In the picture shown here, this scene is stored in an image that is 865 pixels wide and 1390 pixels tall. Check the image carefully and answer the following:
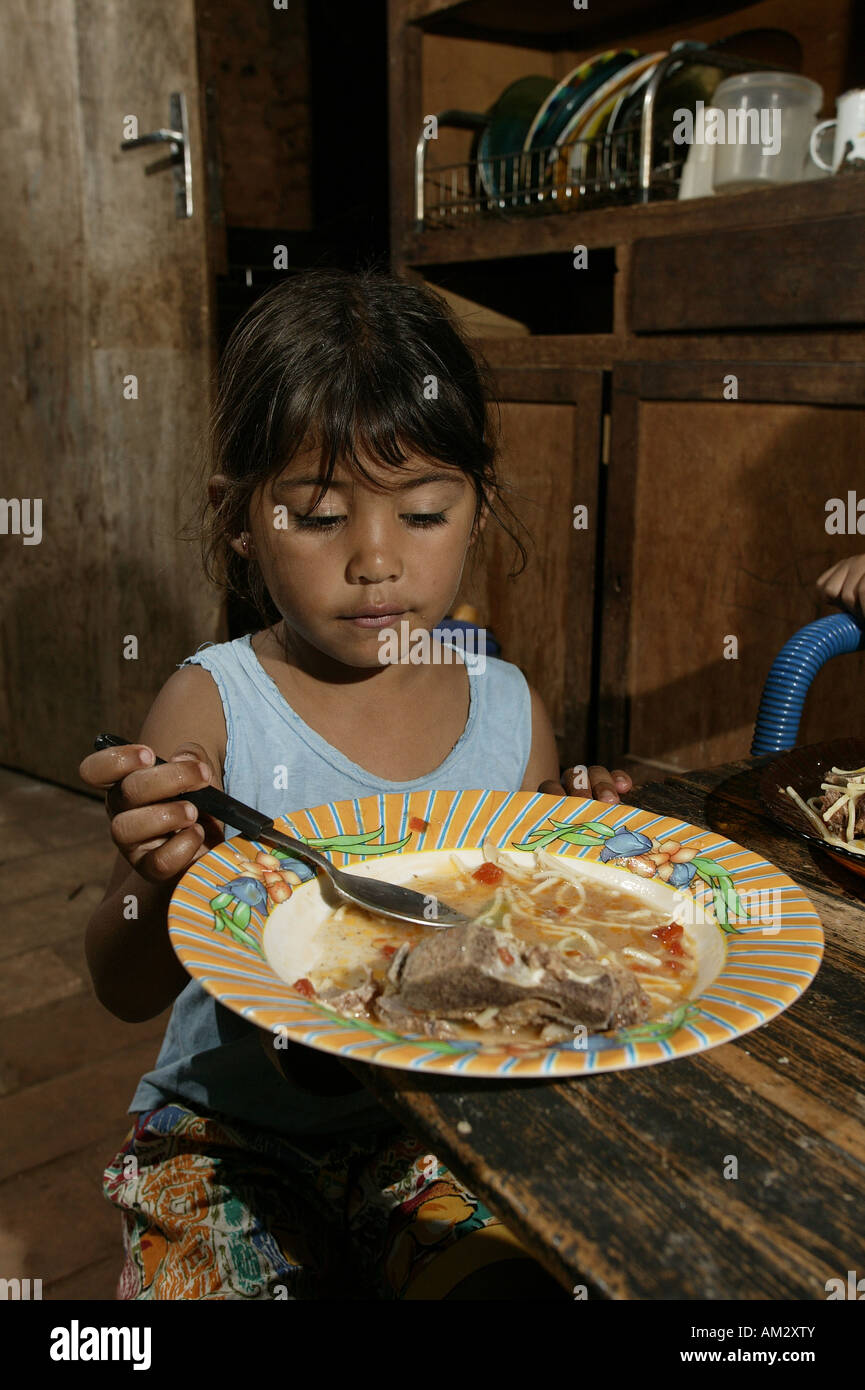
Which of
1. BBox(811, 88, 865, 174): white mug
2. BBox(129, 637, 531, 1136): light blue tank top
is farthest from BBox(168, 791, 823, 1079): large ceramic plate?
BBox(811, 88, 865, 174): white mug

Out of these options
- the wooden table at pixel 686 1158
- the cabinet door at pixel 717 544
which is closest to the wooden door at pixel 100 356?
the cabinet door at pixel 717 544

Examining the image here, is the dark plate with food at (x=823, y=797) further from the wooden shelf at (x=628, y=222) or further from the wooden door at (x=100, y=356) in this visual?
the wooden door at (x=100, y=356)

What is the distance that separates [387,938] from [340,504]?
637 mm

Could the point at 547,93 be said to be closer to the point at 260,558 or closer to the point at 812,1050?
the point at 260,558

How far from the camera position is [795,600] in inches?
104

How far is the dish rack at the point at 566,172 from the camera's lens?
110 inches

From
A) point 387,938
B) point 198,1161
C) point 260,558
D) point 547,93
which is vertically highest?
point 547,93

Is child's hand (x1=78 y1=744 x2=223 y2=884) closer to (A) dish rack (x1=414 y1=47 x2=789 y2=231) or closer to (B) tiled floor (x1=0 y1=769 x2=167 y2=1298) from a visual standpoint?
(B) tiled floor (x1=0 y1=769 x2=167 y2=1298)

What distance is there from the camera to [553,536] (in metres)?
3.26

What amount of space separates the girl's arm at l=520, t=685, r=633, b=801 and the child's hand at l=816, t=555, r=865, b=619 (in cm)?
42

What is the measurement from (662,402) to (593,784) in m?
1.81

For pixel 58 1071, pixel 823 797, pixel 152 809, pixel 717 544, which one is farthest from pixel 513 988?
pixel 717 544
